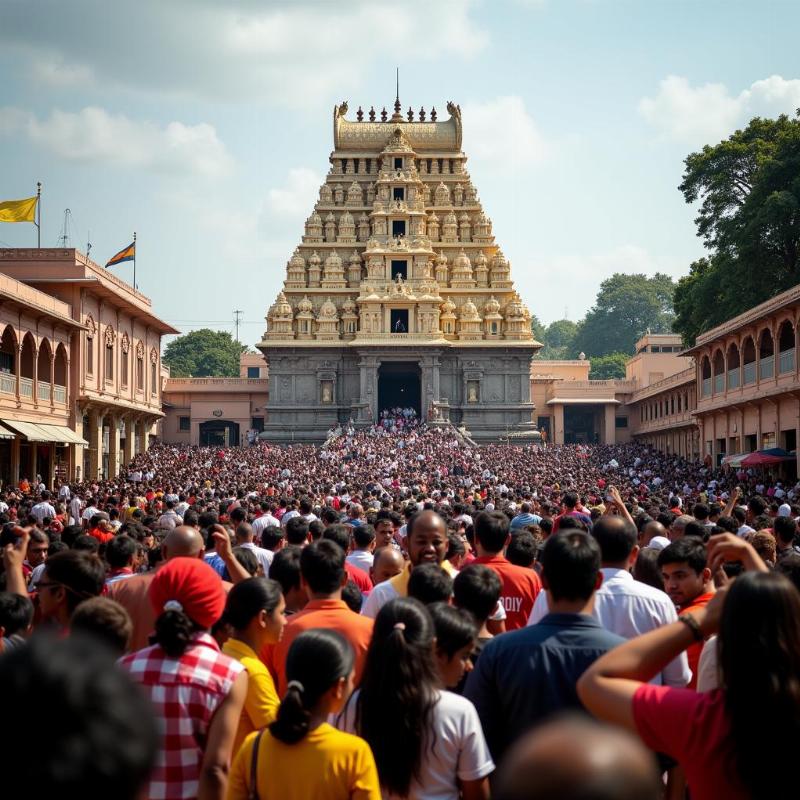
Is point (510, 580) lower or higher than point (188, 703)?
higher

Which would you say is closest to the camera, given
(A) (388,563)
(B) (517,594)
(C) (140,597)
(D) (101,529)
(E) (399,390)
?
(C) (140,597)

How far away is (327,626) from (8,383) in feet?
97.7

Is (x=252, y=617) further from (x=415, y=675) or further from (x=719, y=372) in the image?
(x=719, y=372)

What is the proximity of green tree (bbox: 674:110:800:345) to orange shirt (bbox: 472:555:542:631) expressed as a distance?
114 ft

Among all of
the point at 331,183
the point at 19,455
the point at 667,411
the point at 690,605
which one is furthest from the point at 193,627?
the point at 331,183

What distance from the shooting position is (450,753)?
4.17m

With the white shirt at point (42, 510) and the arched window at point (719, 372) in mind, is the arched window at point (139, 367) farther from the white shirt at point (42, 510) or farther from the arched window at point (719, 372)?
the white shirt at point (42, 510)

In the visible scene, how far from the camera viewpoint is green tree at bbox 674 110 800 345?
3931 centimetres

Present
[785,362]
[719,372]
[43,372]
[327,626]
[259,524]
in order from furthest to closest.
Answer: [719,372], [43,372], [785,362], [259,524], [327,626]

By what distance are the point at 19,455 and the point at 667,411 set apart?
120ft

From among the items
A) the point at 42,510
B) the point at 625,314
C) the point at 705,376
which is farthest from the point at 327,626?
the point at 625,314

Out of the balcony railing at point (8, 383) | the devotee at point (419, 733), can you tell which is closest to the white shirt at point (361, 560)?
the devotee at point (419, 733)

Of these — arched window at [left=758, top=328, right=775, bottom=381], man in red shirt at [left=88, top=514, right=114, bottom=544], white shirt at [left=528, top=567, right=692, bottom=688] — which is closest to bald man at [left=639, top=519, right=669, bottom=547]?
white shirt at [left=528, top=567, right=692, bottom=688]

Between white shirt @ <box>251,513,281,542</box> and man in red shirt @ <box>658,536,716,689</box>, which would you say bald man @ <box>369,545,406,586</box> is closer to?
man in red shirt @ <box>658,536,716,689</box>
